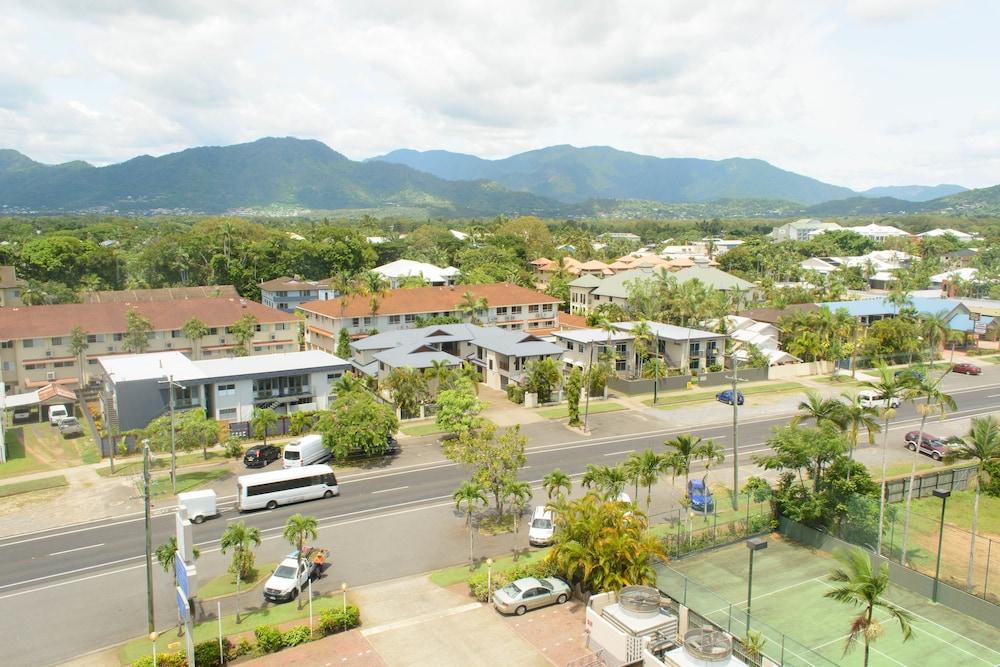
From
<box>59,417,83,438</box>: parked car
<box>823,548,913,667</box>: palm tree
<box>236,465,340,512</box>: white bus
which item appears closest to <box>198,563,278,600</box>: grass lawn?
<box>236,465,340,512</box>: white bus

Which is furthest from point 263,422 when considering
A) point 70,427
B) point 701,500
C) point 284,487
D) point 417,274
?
point 417,274

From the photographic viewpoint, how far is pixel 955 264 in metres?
156

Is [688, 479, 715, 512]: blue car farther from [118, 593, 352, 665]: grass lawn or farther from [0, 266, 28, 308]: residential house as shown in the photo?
[0, 266, 28, 308]: residential house

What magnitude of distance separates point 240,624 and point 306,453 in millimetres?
18116

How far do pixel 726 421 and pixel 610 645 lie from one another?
35.6 metres

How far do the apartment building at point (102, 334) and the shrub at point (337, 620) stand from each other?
174 feet

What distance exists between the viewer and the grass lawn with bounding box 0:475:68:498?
41.0 m

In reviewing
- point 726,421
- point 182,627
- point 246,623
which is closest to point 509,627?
point 246,623

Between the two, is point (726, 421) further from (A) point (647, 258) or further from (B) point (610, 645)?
(A) point (647, 258)

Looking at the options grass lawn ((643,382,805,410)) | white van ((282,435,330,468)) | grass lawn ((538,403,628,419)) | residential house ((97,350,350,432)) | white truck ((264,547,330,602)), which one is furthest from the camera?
grass lawn ((643,382,805,410))

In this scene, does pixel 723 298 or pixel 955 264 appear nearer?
pixel 723 298

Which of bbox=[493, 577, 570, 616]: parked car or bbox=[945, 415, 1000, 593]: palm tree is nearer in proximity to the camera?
bbox=[493, 577, 570, 616]: parked car

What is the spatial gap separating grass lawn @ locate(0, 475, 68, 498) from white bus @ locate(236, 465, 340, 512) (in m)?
12.1

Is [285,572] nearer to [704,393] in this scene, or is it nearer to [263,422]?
[263,422]
